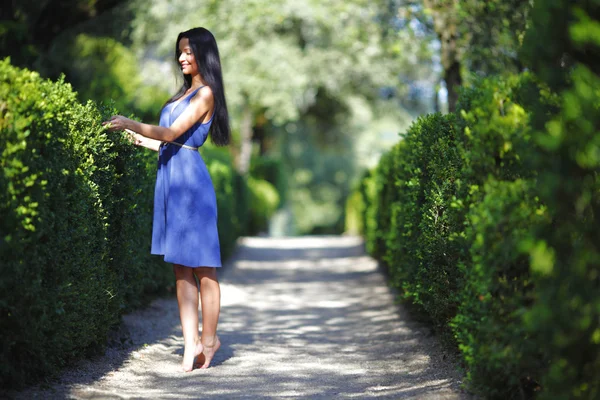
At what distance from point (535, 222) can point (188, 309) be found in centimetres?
265

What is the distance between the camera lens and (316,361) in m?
6.03

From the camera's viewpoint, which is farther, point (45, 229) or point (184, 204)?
point (184, 204)

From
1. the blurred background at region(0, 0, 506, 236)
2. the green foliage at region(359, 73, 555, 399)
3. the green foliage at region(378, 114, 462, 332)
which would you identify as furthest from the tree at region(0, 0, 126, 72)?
the green foliage at region(359, 73, 555, 399)

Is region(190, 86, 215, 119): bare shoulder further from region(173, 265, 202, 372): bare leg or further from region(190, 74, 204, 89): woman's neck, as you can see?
region(173, 265, 202, 372): bare leg

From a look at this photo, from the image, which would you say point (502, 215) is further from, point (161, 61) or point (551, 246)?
point (161, 61)

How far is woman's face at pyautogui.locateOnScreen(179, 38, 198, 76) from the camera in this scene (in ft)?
17.7

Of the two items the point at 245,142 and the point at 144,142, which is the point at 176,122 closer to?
the point at 144,142

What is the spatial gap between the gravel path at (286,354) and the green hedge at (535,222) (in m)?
0.76

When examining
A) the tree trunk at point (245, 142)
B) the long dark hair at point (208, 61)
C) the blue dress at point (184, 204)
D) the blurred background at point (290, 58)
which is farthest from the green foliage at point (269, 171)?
the blue dress at point (184, 204)

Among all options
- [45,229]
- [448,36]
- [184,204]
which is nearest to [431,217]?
[184,204]

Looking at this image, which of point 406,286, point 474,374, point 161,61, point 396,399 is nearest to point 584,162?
point 474,374

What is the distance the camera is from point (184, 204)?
527 centimetres

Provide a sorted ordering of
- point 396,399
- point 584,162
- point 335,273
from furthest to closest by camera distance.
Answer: point 335,273 → point 396,399 → point 584,162

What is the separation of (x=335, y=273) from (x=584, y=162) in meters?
9.91
